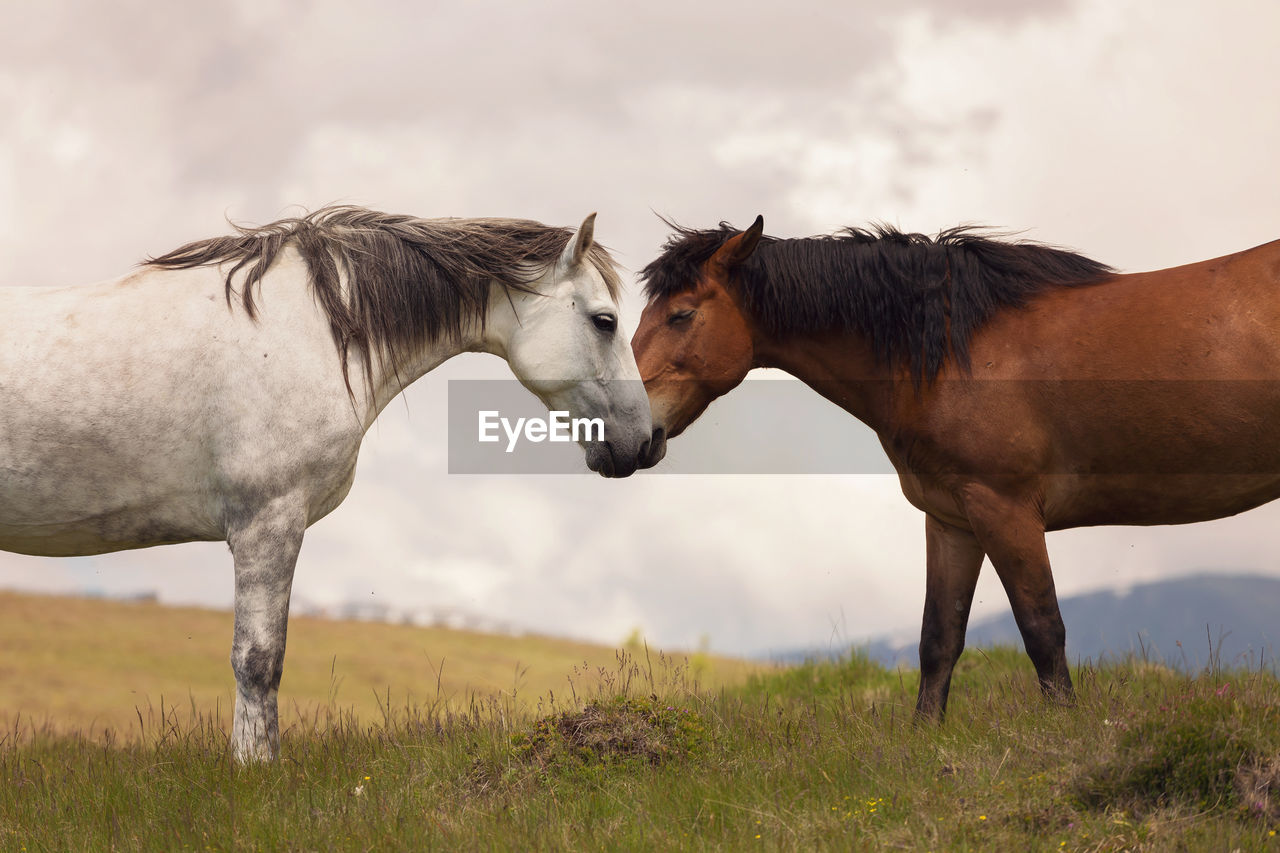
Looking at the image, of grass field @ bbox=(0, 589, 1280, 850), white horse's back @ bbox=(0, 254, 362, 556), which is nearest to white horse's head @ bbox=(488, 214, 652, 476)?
white horse's back @ bbox=(0, 254, 362, 556)

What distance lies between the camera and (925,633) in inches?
268

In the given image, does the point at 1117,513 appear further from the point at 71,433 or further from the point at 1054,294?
the point at 71,433

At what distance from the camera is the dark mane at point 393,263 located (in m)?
6.34

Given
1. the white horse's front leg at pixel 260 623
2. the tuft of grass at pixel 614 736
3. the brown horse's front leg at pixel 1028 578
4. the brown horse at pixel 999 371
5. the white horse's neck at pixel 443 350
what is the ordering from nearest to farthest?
1. the tuft of grass at pixel 614 736
2. the white horse's front leg at pixel 260 623
3. the brown horse's front leg at pixel 1028 578
4. the brown horse at pixel 999 371
5. the white horse's neck at pixel 443 350

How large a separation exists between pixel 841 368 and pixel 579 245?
5.93 feet

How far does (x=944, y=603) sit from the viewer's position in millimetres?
6793

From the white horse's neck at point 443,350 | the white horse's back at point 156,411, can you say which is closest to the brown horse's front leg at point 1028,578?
the white horse's neck at point 443,350

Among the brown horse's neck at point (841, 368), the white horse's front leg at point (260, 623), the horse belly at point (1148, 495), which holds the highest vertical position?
the brown horse's neck at point (841, 368)

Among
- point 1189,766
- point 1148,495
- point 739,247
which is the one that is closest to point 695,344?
point 739,247

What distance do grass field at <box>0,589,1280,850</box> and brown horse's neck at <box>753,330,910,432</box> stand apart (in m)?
1.87

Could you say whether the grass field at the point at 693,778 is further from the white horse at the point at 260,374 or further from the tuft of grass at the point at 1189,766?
the white horse at the point at 260,374

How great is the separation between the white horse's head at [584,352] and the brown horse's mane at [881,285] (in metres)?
0.54

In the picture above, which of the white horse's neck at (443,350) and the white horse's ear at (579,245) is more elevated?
the white horse's ear at (579,245)

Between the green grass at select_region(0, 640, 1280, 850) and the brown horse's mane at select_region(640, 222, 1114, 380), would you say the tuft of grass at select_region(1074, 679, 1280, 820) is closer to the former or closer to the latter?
the green grass at select_region(0, 640, 1280, 850)
